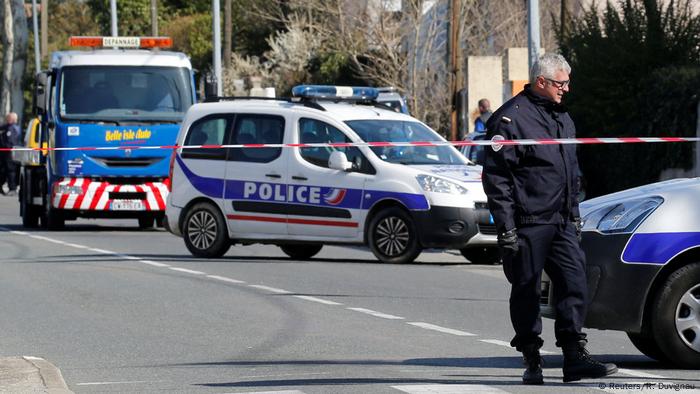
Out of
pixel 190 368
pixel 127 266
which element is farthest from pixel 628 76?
pixel 190 368

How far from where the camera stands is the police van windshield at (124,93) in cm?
2439

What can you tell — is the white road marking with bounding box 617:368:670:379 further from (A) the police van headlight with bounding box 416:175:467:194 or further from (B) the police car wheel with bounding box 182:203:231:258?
(B) the police car wheel with bounding box 182:203:231:258

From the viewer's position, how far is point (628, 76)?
83.5 feet

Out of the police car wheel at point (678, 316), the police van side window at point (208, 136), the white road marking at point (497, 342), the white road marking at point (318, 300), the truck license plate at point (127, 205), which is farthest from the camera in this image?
the truck license plate at point (127, 205)

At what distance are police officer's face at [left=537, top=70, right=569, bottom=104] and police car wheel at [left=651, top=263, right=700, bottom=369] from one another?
4.34 feet

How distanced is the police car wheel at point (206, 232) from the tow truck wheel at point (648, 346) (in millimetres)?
9843

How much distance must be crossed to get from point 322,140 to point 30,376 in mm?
9943

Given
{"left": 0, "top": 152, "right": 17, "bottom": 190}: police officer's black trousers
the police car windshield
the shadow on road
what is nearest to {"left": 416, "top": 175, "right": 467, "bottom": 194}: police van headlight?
the police car windshield

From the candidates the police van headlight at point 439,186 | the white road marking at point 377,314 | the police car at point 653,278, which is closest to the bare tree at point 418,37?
the police van headlight at point 439,186

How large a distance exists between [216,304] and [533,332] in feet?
17.8

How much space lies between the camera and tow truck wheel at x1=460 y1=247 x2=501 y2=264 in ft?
61.7

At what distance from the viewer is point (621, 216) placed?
936 centimetres

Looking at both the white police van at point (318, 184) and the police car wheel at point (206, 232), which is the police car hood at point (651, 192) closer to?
the white police van at point (318, 184)

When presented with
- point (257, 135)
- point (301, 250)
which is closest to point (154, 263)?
point (257, 135)
